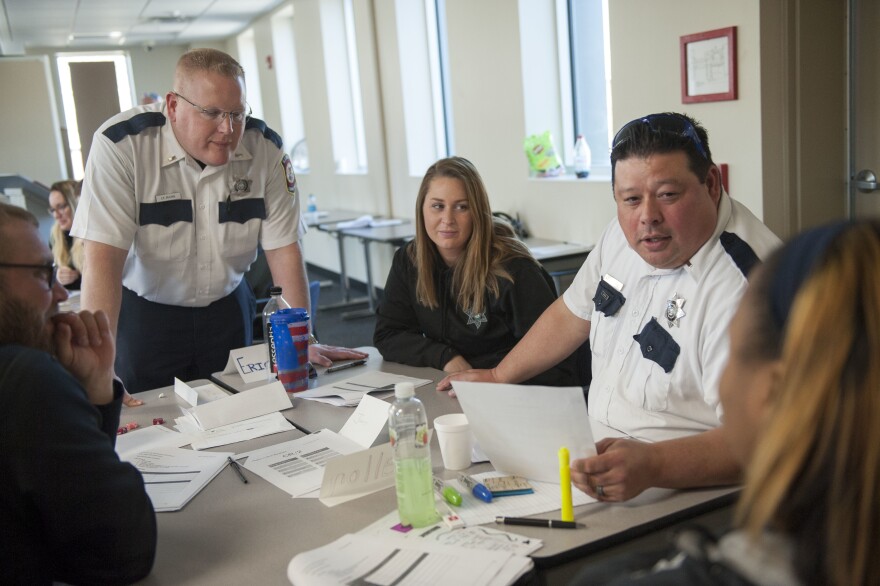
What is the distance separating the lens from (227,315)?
2852 mm

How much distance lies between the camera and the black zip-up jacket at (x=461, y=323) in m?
2.52

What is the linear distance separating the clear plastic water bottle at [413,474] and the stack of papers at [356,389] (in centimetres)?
68

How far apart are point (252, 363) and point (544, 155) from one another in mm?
2923

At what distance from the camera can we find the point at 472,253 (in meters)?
2.63

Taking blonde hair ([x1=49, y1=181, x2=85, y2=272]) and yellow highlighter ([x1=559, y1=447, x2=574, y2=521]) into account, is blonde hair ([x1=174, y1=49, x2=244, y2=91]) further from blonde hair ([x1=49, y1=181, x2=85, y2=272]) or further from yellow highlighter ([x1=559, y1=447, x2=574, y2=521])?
blonde hair ([x1=49, y1=181, x2=85, y2=272])

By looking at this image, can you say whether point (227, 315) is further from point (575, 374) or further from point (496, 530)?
point (496, 530)

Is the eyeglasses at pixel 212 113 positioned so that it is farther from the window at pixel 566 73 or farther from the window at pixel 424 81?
the window at pixel 424 81

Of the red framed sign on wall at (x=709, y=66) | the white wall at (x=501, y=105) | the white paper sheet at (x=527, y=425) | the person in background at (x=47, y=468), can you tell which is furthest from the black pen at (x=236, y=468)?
the red framed sign on wall at (x=709, y=66)

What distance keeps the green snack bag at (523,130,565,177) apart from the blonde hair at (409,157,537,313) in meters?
2.20

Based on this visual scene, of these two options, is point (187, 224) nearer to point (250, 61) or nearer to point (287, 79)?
point (287, 79)

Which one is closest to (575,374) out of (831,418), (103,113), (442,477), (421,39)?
(442,477)

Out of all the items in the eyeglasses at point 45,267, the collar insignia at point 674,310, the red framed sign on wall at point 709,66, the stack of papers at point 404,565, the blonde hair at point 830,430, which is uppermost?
the red framed sign on wall at point 709,66

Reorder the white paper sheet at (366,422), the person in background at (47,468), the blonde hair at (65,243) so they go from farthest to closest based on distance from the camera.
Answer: the blonde hair at (65,243) < the white paper sheet at (366,422) < the person in background at (47,468)

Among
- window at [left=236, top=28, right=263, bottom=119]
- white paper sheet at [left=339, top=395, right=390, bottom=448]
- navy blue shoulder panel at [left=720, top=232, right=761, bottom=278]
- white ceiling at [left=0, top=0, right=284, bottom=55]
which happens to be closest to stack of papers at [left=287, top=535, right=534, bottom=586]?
white paper sheet at [left=339, top=395, right=390, bottom=448]
